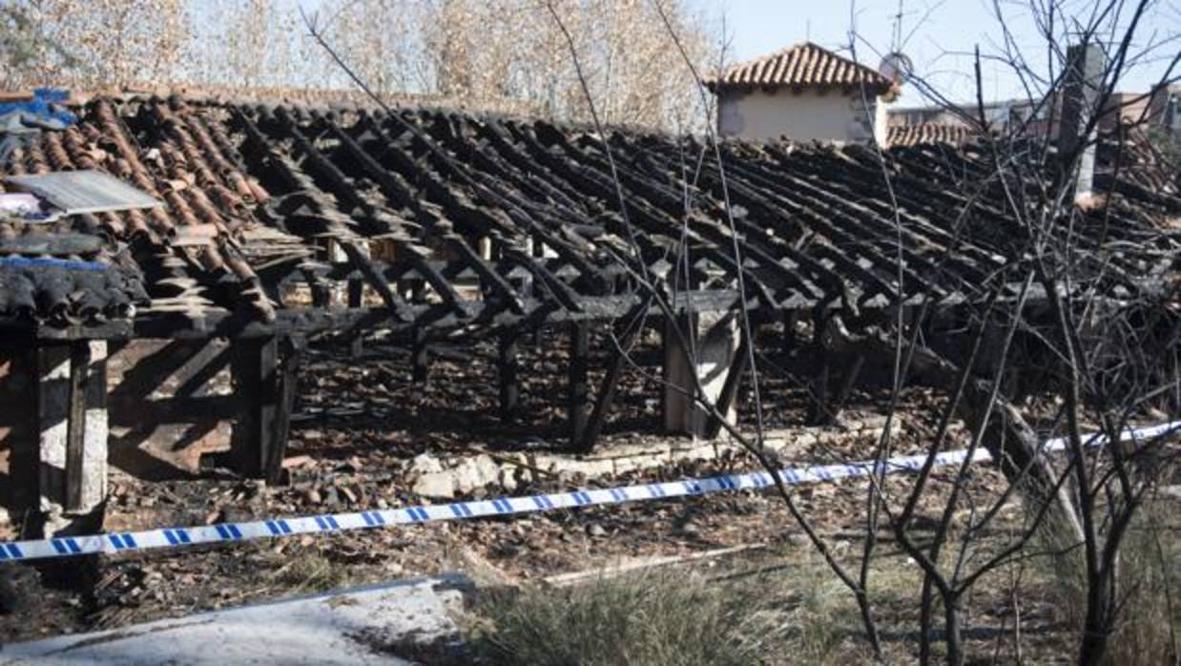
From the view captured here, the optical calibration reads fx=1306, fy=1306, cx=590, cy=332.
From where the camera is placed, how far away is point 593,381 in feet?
48.9

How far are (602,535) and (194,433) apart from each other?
3.31 meters

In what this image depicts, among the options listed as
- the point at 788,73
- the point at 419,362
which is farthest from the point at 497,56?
the point at 419,362

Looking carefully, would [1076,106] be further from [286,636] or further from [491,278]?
[491,278]

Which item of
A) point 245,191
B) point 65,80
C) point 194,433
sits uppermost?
point 65,80

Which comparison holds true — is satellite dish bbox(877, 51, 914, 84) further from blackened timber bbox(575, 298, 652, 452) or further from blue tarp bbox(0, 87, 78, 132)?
blue tarp bbox(0, 87, 78, 132)

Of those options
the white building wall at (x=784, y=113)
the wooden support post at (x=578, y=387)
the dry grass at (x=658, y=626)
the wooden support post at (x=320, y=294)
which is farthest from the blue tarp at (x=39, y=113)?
the white building wall at (x=784, y=113)

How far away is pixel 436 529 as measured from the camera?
998 cm

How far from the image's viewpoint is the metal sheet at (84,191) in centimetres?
945

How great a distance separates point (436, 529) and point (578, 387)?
6.76 feet

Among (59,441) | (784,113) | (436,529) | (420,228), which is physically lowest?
(436,529)

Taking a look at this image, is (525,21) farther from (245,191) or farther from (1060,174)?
(1060,174)

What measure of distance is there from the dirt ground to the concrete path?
1.01 metres

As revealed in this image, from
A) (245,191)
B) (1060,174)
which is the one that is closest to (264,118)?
(245,191)

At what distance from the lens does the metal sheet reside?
9.45 m
